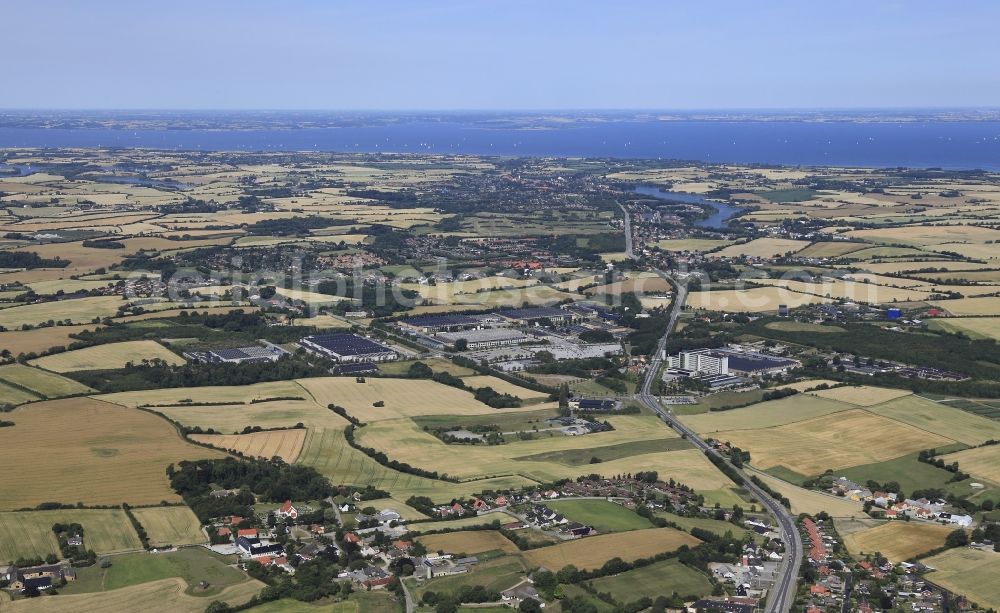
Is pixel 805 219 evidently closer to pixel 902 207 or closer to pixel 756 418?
pixel 902 207

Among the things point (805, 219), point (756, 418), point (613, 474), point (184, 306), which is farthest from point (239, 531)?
point (805, 219)

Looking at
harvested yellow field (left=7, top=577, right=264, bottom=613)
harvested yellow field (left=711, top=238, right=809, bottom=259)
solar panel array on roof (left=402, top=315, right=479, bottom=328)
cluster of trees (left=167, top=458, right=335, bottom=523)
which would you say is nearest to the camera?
harvested yellow field (left=7, top=577, right=264, bottom=613)

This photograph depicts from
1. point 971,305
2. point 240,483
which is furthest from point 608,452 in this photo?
point 971,305

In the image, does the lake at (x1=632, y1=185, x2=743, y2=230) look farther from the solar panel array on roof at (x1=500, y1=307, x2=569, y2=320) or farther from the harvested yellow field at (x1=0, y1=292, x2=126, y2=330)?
the harvested yellow field at (x1=0, y1=292, x2=126, y2=330)

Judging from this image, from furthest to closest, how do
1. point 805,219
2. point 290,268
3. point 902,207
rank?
point 902,207 < point 805,219 < point 290,268

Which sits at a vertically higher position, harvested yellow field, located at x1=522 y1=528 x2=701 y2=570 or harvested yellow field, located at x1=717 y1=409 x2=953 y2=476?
harvested yellow field, located at x1=522 y1=528 x2=701 y2=570

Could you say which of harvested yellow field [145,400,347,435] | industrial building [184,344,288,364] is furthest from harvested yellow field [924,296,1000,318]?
harvested yellow field [145,400,347,435]
